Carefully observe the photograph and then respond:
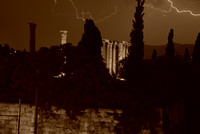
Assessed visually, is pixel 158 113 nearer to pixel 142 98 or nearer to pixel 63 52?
pixel 142 98

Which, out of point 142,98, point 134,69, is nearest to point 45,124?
point 142,98

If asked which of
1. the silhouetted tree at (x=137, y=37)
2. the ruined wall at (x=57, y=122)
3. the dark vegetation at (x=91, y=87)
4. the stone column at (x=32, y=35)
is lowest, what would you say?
the ruined wall at (x=57, y=122)

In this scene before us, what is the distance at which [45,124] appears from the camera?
474 inches

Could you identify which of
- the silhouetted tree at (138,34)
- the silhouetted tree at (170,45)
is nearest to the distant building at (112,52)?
the silhouetted tree at (170,45)

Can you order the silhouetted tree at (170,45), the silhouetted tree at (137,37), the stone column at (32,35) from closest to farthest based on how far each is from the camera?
1. the stone column at (32,35)
2. the silhouetted tree at (137,37)
3. the silhouetted tree at (170,45)

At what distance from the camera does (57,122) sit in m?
11.9

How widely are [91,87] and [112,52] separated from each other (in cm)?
3486

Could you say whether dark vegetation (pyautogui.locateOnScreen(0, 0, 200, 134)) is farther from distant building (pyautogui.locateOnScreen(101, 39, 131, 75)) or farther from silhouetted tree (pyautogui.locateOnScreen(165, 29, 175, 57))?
distant building (pyautogui.locateOnScreen(101, 39, 131, 75))

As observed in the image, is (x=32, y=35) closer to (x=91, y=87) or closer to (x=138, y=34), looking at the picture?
(x=91, y=87)

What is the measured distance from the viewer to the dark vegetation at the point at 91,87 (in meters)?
11.5

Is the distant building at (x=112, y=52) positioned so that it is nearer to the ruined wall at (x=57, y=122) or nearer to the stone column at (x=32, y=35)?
the ruined wall at (x=57, y=122)

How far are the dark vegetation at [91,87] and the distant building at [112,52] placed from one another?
28769mm

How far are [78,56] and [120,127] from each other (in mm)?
4177

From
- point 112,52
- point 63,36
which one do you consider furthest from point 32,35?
point 112,52
